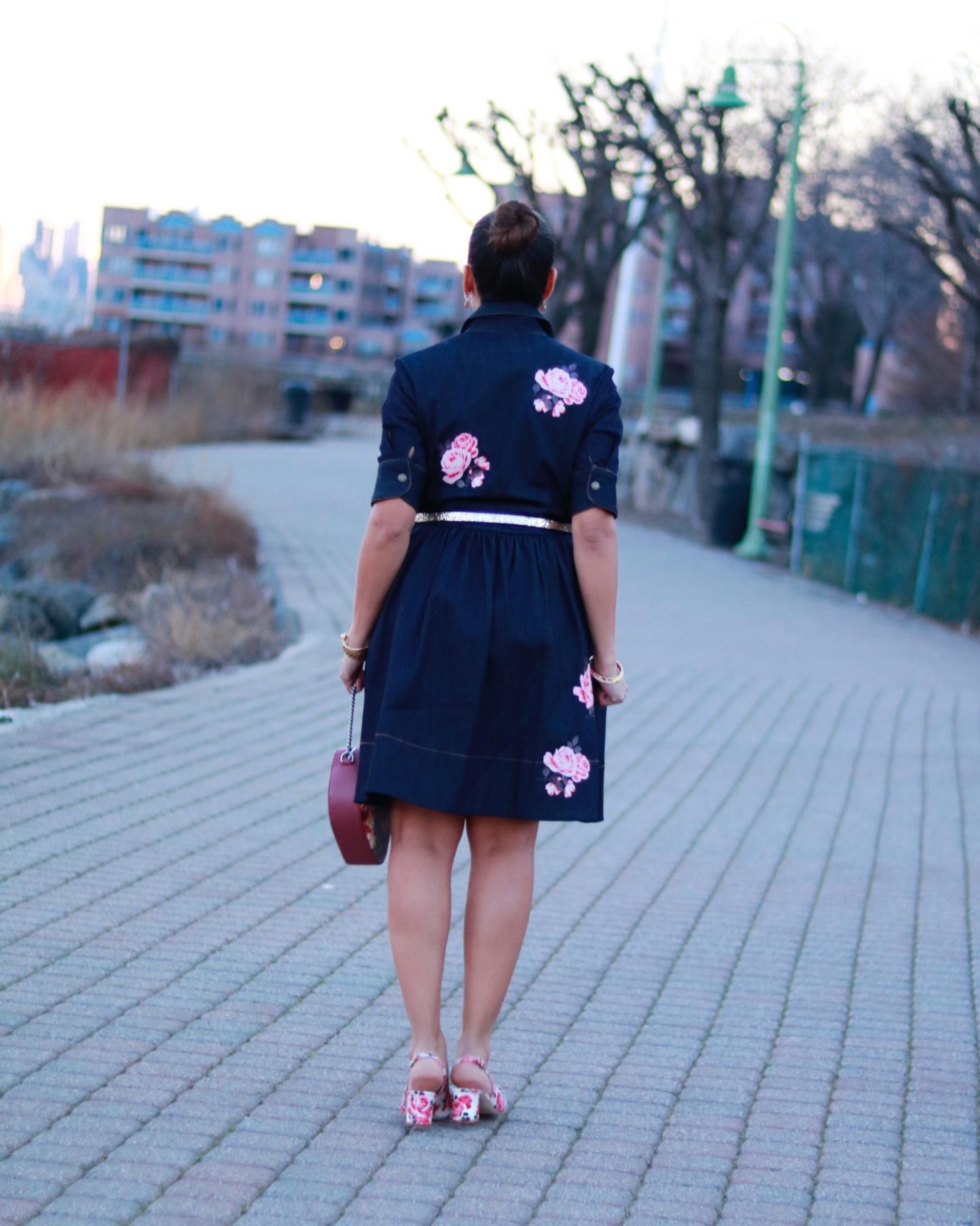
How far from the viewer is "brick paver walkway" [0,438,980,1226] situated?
3.31 metres

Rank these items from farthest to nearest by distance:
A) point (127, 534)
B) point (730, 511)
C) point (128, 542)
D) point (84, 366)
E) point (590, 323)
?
point (84, 366)
point (590, 323)
point (730, 511)
point (127, 534)
point (128, 542)

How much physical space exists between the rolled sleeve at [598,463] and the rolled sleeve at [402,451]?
0.33 m

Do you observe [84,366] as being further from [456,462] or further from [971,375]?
[456,462]

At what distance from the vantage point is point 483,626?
3.46 m

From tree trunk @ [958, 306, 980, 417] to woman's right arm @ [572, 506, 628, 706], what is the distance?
35.0m

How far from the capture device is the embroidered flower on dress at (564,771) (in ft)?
11.5

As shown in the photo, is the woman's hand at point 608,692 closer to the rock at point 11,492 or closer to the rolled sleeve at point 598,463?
Answer: the rolled sleeve at point 598,463

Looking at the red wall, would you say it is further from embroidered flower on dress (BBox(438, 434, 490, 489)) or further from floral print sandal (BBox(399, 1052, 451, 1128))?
floral print sandal (BBox(399, 1052, 451, 1128))

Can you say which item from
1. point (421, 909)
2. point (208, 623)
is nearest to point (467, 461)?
point (421, 909)

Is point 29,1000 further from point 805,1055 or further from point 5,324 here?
point 5,324

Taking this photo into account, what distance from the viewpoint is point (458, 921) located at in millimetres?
5273

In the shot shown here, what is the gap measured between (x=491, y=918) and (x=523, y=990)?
1.11m

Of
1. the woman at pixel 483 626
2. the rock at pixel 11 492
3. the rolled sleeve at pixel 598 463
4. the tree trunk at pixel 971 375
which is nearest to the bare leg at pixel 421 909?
the woman at pixel 483 626

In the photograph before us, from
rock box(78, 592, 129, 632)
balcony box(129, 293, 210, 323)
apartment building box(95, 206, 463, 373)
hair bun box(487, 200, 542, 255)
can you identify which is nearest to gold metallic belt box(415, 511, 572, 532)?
hair bun box(487, 200, 542, 255)
